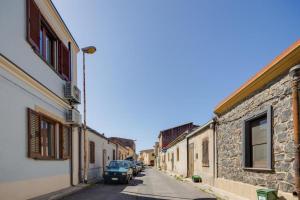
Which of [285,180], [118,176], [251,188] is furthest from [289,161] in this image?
[118,176]

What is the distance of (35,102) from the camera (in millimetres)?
10414

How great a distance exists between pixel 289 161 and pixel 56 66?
396 inches

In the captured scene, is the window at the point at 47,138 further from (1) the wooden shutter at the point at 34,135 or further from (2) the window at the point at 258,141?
(2) the window at the point at 258,141

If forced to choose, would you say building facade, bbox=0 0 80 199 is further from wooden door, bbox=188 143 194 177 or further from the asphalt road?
wooden door, bbox=188 143 194 177

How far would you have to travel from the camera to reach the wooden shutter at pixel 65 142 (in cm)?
1325

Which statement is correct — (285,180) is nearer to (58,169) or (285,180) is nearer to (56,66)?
(58,169)

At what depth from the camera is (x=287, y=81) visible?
7.17 m

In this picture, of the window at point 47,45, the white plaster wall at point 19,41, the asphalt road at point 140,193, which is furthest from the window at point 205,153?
the window at point 47,45

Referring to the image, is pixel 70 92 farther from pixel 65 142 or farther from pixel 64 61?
pixel 65 142

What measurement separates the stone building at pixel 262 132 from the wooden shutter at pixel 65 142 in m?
7.04

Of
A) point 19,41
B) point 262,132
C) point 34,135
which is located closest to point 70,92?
point 34,135

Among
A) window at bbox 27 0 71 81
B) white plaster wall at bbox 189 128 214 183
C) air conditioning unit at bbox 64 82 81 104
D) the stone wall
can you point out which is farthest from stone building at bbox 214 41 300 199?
window at bbox 27 0 71 81

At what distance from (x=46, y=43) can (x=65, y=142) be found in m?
4.65

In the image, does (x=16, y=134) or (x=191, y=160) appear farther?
(x=191, y=160)
